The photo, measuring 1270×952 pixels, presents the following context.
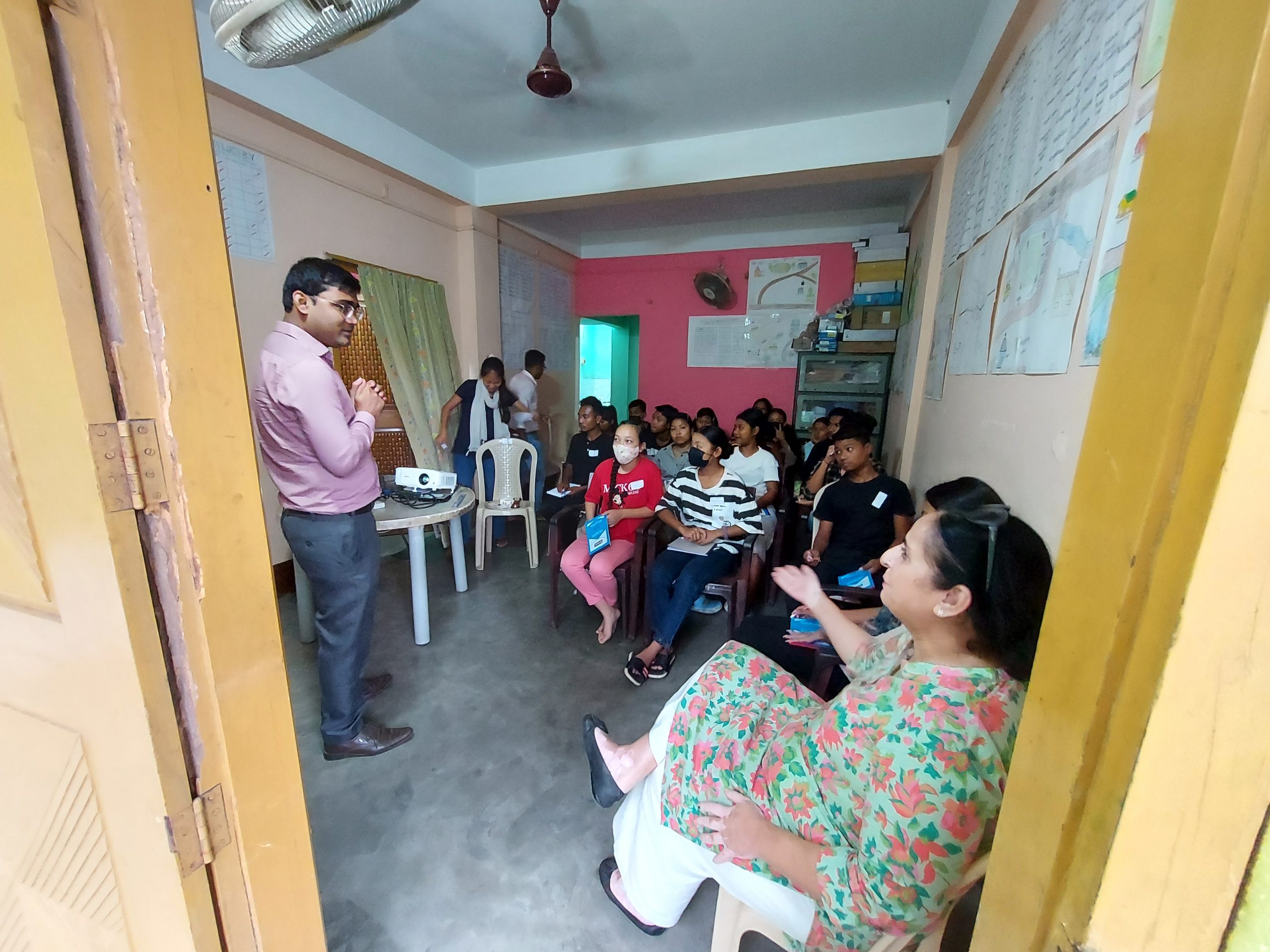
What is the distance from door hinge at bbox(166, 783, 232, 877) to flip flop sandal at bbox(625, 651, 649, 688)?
61.3 inches

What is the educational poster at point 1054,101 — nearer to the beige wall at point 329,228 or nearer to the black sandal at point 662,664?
the black sandal at point 662,664

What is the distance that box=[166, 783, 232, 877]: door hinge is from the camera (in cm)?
72

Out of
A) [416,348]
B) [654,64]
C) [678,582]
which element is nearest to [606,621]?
[678,582]

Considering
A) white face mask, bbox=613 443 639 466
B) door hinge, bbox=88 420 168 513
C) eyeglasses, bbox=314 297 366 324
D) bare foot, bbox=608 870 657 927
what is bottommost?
bare foot, bbox=608 870 657 927

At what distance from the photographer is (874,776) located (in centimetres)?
78

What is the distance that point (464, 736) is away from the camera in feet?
6.01

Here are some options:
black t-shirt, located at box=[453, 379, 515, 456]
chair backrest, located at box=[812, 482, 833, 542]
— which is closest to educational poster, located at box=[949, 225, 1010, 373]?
chair backrest, located at box=[812, 482, 833, 542]

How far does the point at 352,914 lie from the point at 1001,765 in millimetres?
1528

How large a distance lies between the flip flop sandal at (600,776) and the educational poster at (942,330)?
6.91ft

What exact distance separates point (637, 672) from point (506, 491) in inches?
67.2

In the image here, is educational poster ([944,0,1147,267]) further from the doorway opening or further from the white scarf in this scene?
the doorway opening

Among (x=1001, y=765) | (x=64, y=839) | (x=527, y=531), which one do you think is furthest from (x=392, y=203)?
(x=1001, y=765)

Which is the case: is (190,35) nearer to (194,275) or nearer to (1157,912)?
(194,275)

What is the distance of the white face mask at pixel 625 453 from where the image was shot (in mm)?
2557
